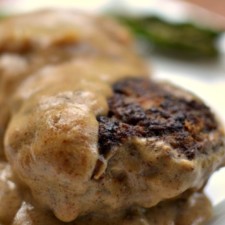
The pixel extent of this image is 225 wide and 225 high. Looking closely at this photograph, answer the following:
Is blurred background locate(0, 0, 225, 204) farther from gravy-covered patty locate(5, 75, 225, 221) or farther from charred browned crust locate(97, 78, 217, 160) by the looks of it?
gravy-covered patty locate(5, 75, 225, 221)

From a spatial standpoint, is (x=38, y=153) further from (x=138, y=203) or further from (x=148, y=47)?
(x=148, y=47)

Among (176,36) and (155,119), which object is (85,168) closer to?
(155,119)

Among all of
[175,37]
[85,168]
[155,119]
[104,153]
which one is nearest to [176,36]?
[175,37]

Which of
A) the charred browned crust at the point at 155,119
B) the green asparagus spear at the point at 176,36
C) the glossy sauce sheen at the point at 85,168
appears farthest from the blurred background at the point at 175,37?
the glossy sauce sheen at the point at 85,168

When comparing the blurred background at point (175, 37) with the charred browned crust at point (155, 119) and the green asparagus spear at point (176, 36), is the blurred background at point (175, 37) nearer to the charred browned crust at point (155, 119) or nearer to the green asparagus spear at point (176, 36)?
the green asparagus spear at point (176, 36)

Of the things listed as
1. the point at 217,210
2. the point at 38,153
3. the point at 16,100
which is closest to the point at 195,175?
the point at 217,210
